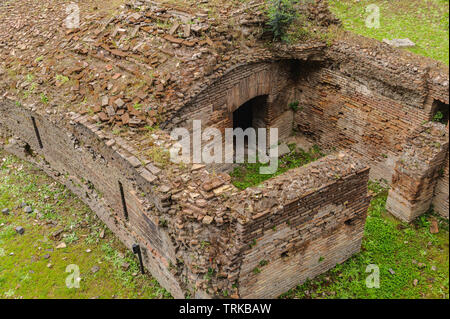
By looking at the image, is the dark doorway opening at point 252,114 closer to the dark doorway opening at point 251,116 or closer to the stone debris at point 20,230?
the dark doorway opening at point 251,116

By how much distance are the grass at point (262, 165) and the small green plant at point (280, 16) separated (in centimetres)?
250

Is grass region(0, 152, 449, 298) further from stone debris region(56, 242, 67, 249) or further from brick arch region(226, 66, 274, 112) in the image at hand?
brick arch region(226, 66, 274, 112)

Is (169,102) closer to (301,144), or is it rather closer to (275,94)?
(275,94)

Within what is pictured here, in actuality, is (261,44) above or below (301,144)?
above

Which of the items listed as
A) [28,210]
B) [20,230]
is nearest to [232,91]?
[28,210]

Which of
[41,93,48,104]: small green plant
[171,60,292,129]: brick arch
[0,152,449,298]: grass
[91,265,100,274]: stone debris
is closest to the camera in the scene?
[0,152,449,298]: grass

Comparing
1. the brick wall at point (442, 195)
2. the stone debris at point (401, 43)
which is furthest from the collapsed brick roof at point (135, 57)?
the brick wall at point (442, 195)

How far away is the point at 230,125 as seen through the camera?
8.03 m

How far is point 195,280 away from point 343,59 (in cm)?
509

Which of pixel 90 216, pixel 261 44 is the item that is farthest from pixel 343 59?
pixel 90 216

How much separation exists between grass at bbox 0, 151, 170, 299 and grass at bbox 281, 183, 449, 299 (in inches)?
97.9

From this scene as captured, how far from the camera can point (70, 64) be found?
8.02 meters

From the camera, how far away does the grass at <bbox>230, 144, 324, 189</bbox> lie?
8.05 metres

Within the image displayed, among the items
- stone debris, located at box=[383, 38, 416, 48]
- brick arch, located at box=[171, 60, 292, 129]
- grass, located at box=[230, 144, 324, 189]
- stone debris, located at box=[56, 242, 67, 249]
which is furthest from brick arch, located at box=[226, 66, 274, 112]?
Answer: stone debris, located at box=[56, 242, 67, 249]
